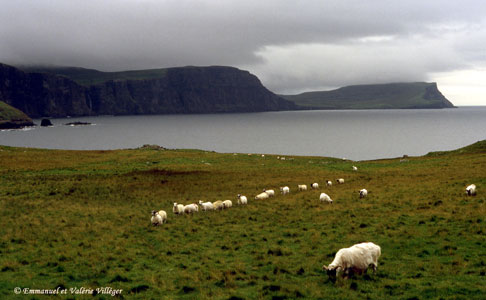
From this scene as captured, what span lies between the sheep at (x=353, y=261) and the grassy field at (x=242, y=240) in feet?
1.27

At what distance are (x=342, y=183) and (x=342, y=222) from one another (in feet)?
65.9

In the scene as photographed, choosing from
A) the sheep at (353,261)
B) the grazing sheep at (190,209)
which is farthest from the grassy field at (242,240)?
the grazing sheep at (190,209)

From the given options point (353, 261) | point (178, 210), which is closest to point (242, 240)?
point (353, 261)

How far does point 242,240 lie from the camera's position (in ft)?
65.2

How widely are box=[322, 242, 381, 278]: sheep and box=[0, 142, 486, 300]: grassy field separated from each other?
0.39m

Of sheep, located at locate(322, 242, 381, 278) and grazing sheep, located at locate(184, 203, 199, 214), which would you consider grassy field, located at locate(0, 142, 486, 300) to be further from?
grazing sheep, located at locate(184, 203, 199, 214)

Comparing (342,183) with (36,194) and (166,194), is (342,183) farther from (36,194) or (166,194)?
(36,194)

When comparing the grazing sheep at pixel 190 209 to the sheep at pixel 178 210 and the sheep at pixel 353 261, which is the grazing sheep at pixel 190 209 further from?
the sheep at pixel 353 261

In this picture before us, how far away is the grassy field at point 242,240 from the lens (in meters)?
12.7

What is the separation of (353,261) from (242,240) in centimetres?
824

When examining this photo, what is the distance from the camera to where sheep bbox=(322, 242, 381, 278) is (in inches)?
509

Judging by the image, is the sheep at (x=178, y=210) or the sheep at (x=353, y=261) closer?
the sheep at (x=353, y=261)

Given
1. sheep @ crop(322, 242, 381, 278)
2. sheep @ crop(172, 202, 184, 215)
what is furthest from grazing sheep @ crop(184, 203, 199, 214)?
sheep @ crop(322, 242, 381, 278)

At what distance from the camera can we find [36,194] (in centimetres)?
3422
